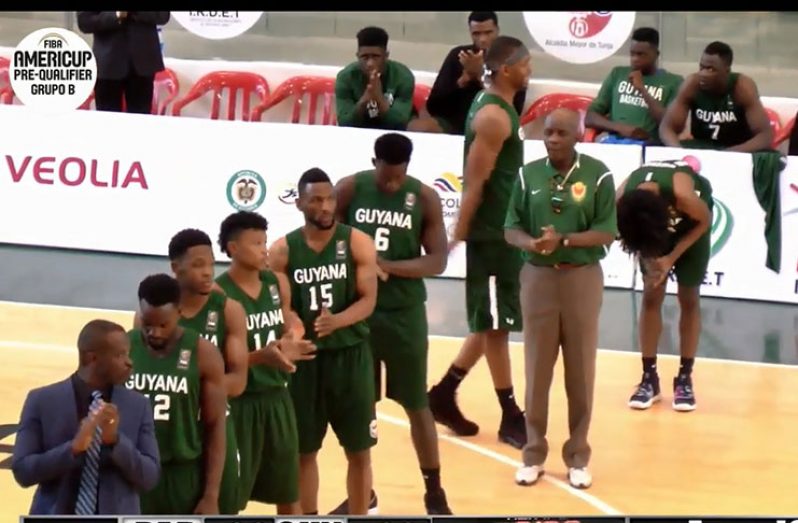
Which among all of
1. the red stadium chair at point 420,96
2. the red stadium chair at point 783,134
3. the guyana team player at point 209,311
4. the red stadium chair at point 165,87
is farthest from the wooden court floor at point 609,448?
the red stadium chair at point 165,87

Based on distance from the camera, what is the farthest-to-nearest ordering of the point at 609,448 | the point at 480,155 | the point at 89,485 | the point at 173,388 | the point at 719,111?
the point at 719,111
the point at 609,448
the point at 480,155
the point at 173,388
the point at 89,485

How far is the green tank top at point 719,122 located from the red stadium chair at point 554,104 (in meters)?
1.51

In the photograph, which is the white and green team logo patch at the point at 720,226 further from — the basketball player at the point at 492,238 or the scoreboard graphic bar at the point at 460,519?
the scoreboard graphic bar at the point at 460,519

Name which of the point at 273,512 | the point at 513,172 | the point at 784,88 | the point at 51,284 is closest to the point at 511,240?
the point at 513,172

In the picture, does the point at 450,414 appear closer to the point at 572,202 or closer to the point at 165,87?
the point at 572,202

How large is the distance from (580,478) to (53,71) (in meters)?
4.06

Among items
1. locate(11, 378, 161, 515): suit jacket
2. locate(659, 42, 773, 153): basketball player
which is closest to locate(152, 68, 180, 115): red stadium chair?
locate(659, 42, 773, 153): basketball player

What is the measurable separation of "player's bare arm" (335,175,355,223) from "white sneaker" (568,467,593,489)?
1412 mm

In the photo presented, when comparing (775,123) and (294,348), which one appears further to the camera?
(775,123)

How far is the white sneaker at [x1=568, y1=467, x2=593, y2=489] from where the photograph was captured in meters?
7.12

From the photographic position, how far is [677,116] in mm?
9844

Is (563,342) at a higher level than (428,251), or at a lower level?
lower

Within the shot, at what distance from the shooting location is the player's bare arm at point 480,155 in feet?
Answer: 23.7

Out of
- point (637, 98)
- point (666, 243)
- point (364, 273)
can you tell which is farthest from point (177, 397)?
point (637, 98)
